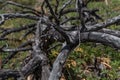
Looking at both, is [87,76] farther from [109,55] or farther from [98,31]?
[98,31]

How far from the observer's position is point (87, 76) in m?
7.48

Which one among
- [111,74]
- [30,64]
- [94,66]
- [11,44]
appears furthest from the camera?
[11,44]

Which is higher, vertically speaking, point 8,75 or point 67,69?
point 8,75

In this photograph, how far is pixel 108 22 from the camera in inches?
230

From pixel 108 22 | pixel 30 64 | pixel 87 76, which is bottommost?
pixel 87 76

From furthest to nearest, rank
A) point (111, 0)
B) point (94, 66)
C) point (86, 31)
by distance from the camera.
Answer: point (111, 0), point (94, 66), point (86, 31)

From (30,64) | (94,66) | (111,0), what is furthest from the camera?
(111,0)

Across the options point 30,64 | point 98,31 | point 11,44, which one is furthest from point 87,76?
point 11,44

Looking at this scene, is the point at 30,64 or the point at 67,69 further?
the point at 67,69

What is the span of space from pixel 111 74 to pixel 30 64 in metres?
2.25

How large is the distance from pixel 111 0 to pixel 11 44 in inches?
172

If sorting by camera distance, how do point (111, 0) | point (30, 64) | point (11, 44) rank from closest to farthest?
point (30, 64) → point (11, 44) → point (111, 0)

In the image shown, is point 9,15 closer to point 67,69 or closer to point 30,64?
point 30,64

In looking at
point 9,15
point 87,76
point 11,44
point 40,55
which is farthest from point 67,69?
point 11,44
